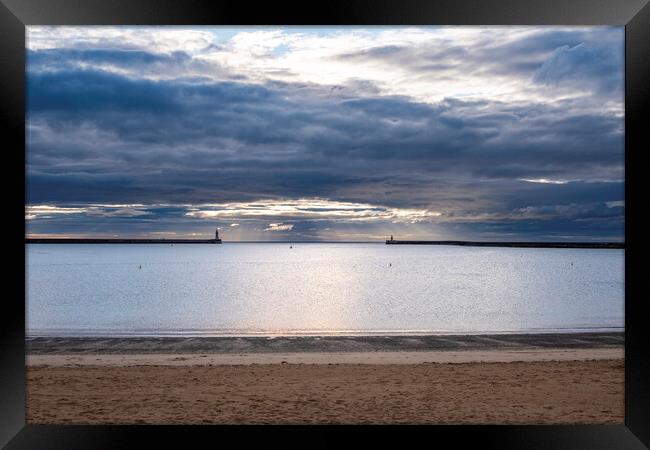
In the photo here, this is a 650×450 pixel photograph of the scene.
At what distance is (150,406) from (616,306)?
2721 cm

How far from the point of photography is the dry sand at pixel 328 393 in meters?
5.66

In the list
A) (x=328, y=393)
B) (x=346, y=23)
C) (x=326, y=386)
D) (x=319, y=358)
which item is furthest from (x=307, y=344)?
(x=346, y=23)

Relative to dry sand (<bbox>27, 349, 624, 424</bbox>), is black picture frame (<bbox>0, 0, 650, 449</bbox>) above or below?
above

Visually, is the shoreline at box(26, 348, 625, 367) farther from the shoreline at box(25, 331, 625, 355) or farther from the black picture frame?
the black picture frame

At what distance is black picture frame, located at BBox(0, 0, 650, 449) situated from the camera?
154 inches

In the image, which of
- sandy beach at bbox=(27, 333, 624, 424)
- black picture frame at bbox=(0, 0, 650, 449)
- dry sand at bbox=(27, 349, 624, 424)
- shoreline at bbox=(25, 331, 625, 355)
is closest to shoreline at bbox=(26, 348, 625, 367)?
sandy beach at bbox=(27, 333, 624, 424)

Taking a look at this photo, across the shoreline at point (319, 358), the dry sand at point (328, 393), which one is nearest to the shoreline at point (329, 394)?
the dry sand at point (328, 393)

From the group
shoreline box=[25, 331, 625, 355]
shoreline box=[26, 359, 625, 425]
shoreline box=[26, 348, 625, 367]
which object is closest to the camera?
shoreline box=[26, 359, 625, 425]

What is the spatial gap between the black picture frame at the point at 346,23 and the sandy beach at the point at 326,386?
1289 mm

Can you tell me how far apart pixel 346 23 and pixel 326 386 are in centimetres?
457

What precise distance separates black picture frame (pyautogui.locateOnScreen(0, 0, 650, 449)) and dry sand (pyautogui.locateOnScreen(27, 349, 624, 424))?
1298mm

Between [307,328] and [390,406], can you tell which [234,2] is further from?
[307,328]

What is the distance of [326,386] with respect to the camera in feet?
23.0

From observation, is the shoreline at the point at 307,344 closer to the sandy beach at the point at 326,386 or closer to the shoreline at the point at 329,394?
the sandy beach at the point at 326,386
